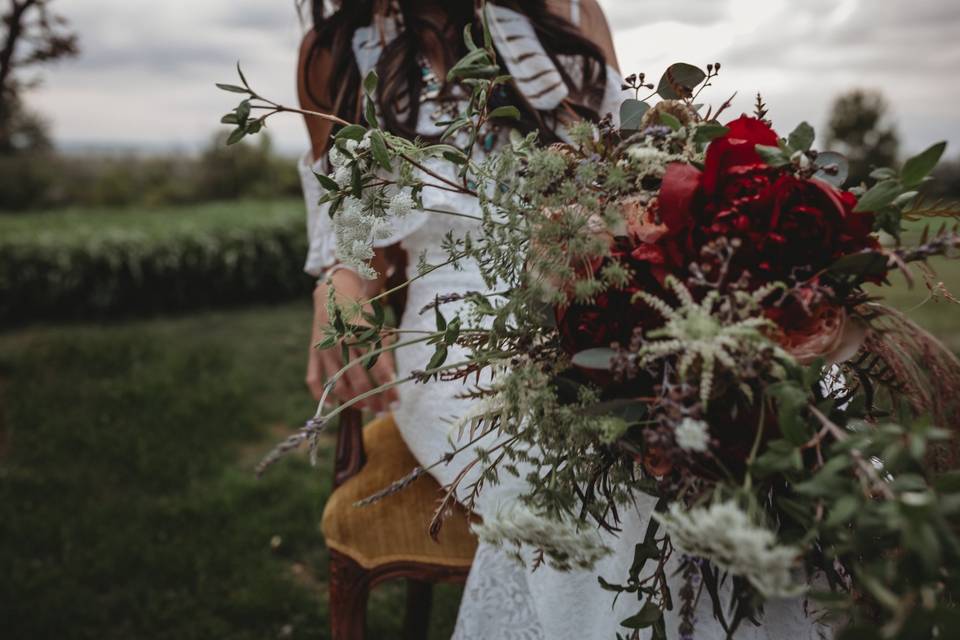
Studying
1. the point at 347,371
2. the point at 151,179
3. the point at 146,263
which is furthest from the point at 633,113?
the point at 151,179

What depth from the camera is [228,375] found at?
5.21 metres

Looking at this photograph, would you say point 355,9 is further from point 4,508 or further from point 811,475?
point 4,508

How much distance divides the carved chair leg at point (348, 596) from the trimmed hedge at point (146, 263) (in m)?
6.09

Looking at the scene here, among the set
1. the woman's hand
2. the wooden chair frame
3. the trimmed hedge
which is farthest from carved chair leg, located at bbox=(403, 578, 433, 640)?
the trimmed hedge

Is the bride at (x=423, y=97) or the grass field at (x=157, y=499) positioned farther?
the grass field at (x=157, y=499)

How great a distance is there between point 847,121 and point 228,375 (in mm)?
12376

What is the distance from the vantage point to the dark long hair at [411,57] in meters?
1.84

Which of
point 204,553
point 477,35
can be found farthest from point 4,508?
point 477,35

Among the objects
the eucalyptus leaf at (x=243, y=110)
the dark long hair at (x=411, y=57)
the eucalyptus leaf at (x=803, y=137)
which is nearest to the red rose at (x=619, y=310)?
the eucalyptus leaf at (x=803, y=137)

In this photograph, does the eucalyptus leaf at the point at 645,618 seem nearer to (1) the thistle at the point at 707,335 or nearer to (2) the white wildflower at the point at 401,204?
(1) the thistle at the point at 707,335

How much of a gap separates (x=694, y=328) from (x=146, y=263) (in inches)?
284

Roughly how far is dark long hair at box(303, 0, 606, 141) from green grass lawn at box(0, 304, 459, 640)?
1.74 metres

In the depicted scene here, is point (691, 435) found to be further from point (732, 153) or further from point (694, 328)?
point (732, 153)

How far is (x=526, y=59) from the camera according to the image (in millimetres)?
1900
